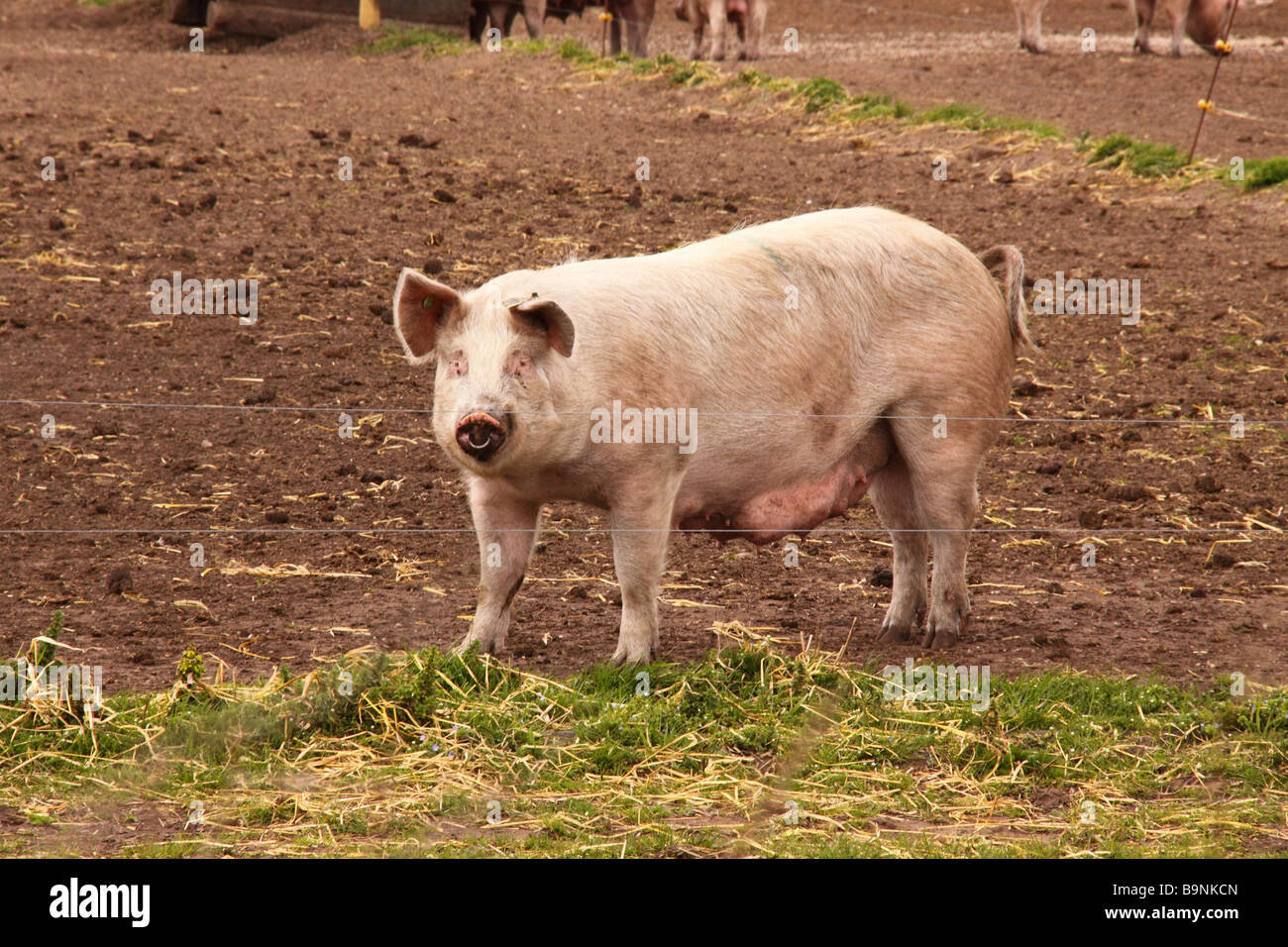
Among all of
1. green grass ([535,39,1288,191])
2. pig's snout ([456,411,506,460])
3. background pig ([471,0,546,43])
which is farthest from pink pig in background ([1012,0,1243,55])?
pig's snout ([456,411,506,460])

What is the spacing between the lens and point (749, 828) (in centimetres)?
414

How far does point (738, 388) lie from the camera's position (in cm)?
530

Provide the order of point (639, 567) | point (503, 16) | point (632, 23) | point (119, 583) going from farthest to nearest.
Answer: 1. point (503, 16)
2. point (632, 23)
3. point (119, 583)
4. point (639, 567)

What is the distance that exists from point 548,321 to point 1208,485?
3.90 metres

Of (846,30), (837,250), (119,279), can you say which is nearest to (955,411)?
(837,250)

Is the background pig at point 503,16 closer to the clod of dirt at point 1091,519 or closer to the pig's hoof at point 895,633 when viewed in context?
the clod of dirt at point 1091,519

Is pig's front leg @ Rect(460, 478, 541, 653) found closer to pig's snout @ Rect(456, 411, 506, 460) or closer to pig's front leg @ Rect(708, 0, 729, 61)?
pig's snout @ Rect(456, 411, 506, 460)

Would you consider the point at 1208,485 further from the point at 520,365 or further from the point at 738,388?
the point at 520,365

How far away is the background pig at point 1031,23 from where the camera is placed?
52.5 feet

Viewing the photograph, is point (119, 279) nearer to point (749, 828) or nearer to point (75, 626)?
point (75, 626)

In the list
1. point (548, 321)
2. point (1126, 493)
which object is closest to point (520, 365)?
point (548, 321)

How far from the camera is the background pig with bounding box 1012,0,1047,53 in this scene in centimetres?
1600

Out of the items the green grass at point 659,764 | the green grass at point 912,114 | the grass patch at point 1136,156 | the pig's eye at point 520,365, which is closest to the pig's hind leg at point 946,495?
the green grass at point 659,764

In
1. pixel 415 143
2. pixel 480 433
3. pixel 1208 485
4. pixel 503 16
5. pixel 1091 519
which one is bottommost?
pixel 1091 519
